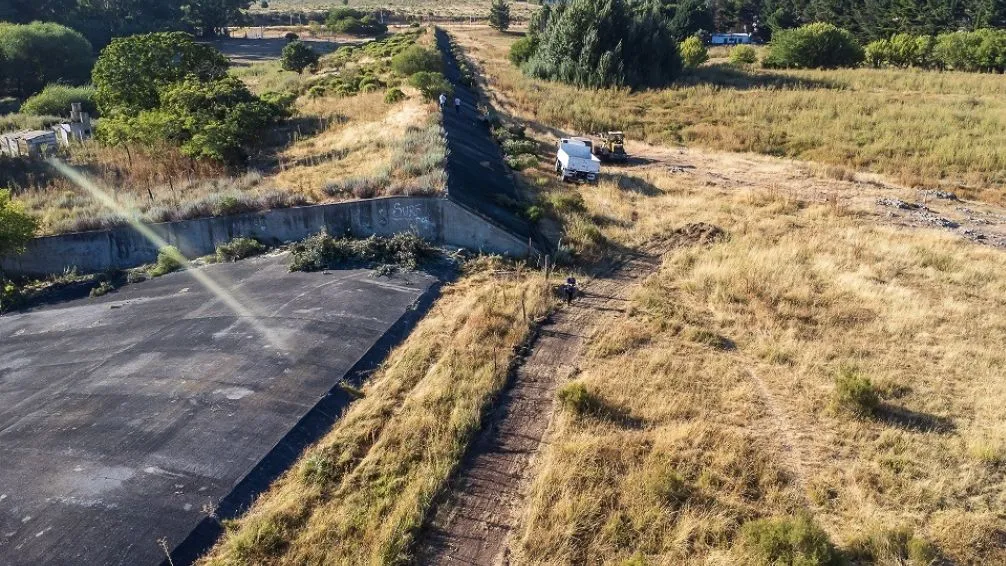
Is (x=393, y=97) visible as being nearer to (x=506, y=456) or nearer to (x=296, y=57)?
(x=296, y=57)

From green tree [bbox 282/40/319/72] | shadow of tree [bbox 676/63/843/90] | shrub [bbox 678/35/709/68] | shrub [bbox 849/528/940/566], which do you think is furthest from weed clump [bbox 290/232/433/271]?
shrub [bbox 678/35/709/68]

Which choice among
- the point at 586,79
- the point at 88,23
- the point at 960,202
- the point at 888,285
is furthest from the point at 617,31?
the point at 88,23

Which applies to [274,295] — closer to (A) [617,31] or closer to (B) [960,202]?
(B) [960,202]

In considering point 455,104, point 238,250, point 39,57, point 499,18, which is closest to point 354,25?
point 499,18

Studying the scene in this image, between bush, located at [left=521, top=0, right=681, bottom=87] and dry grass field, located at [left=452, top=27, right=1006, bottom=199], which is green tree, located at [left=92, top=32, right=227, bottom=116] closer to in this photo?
dry grass field, located at [left=452, top=27, right=1006, bottom=199]

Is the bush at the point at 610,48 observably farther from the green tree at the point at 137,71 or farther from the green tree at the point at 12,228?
the green tree at the point at 12,228
